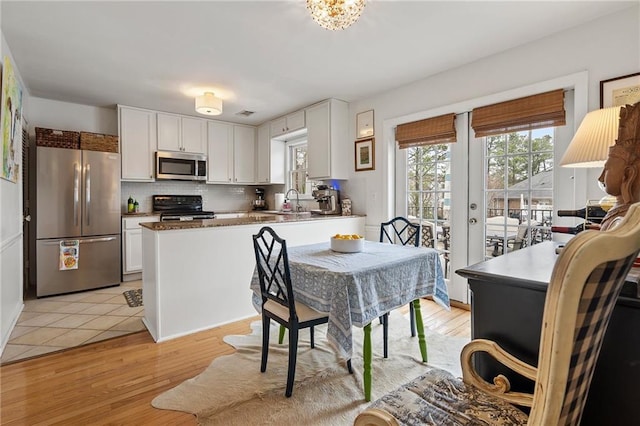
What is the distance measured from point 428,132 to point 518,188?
101cm

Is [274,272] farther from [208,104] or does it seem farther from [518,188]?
[208,104]

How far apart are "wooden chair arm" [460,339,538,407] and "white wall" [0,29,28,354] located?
3120mm

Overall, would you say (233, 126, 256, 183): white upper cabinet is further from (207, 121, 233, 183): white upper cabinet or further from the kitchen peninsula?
the kitchen peninsula

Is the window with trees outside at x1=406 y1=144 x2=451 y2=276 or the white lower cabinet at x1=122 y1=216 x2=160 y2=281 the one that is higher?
the window with trees outside at x1=406 y1=144 x2=451 y2=276

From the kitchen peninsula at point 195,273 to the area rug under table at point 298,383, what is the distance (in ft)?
1.39

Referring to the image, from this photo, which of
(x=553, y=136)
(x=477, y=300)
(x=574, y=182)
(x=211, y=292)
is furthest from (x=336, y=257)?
(x=553, y=136)

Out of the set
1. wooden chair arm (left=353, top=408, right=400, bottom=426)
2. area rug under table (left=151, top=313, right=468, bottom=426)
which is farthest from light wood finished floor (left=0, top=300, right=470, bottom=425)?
wooden chair arm (left=353, top=408, right=400, bottom=426)

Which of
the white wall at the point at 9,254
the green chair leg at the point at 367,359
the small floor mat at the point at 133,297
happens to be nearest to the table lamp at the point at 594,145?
the green chair leg at the point at 367,359

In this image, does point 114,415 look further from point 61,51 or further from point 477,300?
point 61,51

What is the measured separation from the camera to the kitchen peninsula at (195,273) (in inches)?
102

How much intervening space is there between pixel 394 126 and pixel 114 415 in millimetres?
3516

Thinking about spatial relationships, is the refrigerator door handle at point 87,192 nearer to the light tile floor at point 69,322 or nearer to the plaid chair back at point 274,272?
the light tile floor at point 69,322

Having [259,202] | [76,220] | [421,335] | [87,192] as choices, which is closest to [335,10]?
[421,335]

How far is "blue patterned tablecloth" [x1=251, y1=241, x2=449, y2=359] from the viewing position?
1.65 meters
